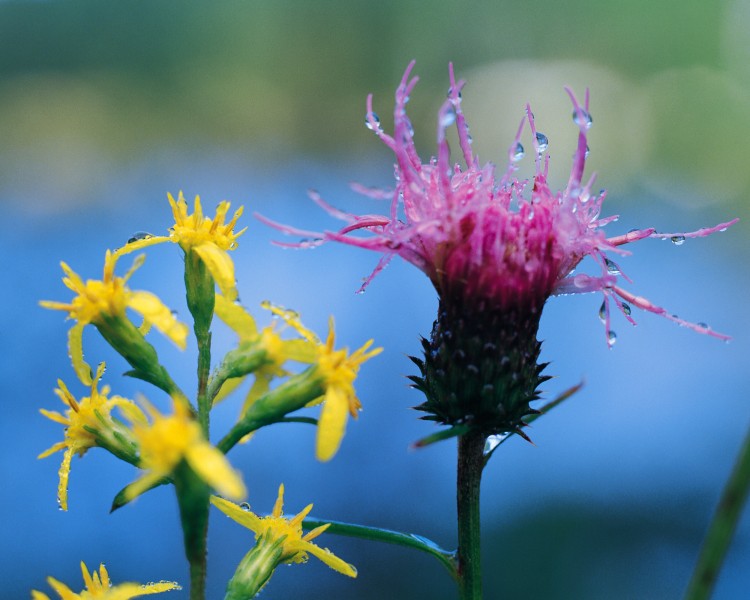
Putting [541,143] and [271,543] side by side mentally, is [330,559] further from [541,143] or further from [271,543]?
[541,143]

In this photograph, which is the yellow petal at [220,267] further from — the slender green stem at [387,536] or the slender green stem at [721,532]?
the slender green stem at [721,532]

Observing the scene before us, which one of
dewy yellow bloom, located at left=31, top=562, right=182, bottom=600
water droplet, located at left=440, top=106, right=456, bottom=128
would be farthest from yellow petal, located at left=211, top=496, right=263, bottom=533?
water droplet, located at left=440, top=106, right=456, bottom=128

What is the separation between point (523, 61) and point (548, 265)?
10.1m

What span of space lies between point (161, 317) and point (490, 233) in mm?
635

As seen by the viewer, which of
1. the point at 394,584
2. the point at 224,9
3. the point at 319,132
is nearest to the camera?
the point at 394,584

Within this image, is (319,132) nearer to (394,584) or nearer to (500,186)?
(394,584)

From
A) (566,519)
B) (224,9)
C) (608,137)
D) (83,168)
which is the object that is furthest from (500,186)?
(224,9)

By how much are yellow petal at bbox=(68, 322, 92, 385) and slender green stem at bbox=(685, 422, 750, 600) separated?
866 mm

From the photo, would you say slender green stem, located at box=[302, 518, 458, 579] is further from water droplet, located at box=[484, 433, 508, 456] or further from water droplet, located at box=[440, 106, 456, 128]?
water droplet, located at box=[440, 106, 456, 128]

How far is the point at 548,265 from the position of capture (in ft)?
5.42

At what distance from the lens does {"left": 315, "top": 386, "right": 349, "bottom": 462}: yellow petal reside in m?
1.12

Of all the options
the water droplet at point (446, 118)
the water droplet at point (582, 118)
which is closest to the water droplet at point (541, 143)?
the water droplet at point (582, 118)

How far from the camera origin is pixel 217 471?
0.92 m

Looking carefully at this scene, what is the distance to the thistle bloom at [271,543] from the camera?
136cm
